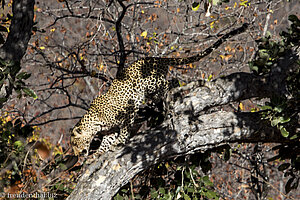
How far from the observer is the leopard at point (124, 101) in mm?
5043

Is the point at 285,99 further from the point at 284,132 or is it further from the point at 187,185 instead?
the point at 187,185

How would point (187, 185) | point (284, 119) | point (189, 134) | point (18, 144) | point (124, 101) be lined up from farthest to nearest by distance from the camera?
point (124, 101) → point (18, 144) → point (187, 185) → point (189, 134) → point (284, 119)

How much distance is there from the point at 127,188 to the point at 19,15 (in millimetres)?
2144

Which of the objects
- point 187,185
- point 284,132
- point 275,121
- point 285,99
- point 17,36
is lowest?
point 187,185

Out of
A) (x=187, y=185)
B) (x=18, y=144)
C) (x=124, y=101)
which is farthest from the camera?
(x=124, y=101)

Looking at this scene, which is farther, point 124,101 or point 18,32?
point 124,101

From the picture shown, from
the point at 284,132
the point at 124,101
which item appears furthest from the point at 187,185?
the point at 124,101

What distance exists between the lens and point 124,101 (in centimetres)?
508

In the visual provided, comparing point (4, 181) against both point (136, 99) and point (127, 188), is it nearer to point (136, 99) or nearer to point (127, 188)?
point (127, 188)

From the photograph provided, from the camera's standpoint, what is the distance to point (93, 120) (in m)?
5.07

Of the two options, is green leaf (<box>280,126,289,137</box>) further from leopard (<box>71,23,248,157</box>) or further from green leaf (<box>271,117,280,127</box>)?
leopard (<box>71,23,248,157</box>)

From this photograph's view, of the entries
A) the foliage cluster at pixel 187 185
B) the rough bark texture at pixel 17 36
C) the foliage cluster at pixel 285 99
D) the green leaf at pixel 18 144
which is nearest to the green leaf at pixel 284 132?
the foliage cluster at pixel 285 99

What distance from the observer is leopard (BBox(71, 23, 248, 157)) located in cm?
504

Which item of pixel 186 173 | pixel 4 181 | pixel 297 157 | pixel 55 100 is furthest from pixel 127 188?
pixel 55 100
